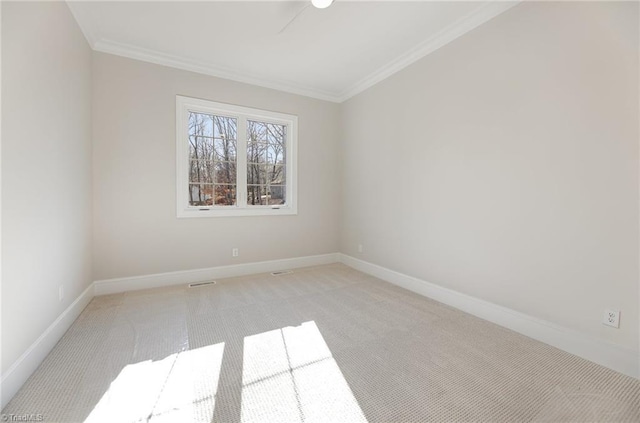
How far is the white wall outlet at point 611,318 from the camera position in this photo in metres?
1.72

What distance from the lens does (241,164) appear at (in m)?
3.77

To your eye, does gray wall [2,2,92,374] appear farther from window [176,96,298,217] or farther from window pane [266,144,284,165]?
window pane [266,144,284,165]

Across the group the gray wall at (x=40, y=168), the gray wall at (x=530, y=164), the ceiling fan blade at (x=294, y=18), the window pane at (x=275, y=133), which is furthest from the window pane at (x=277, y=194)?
the gray wall at (x=40, y=168)

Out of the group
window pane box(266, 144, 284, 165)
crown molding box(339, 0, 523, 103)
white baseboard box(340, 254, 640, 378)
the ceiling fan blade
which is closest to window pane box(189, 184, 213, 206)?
window pane box(266, 144, 284, 165)

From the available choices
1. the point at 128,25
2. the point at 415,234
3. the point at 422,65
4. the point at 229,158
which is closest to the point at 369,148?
the point at 422,65

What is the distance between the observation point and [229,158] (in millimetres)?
3734

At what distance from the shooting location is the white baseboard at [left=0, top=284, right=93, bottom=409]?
141 centimetres

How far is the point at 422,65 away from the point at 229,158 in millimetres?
2680

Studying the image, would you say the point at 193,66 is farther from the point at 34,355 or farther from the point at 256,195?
the point at 34,355

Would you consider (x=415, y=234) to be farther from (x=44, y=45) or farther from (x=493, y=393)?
(x=44, y=45)

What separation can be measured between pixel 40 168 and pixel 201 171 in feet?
5.85

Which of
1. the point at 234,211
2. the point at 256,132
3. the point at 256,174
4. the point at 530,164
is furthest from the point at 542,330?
the point at 256,132

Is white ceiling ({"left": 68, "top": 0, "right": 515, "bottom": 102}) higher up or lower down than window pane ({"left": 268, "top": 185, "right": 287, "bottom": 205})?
higher up

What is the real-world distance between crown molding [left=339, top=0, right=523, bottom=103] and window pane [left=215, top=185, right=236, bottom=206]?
2.39 meters
